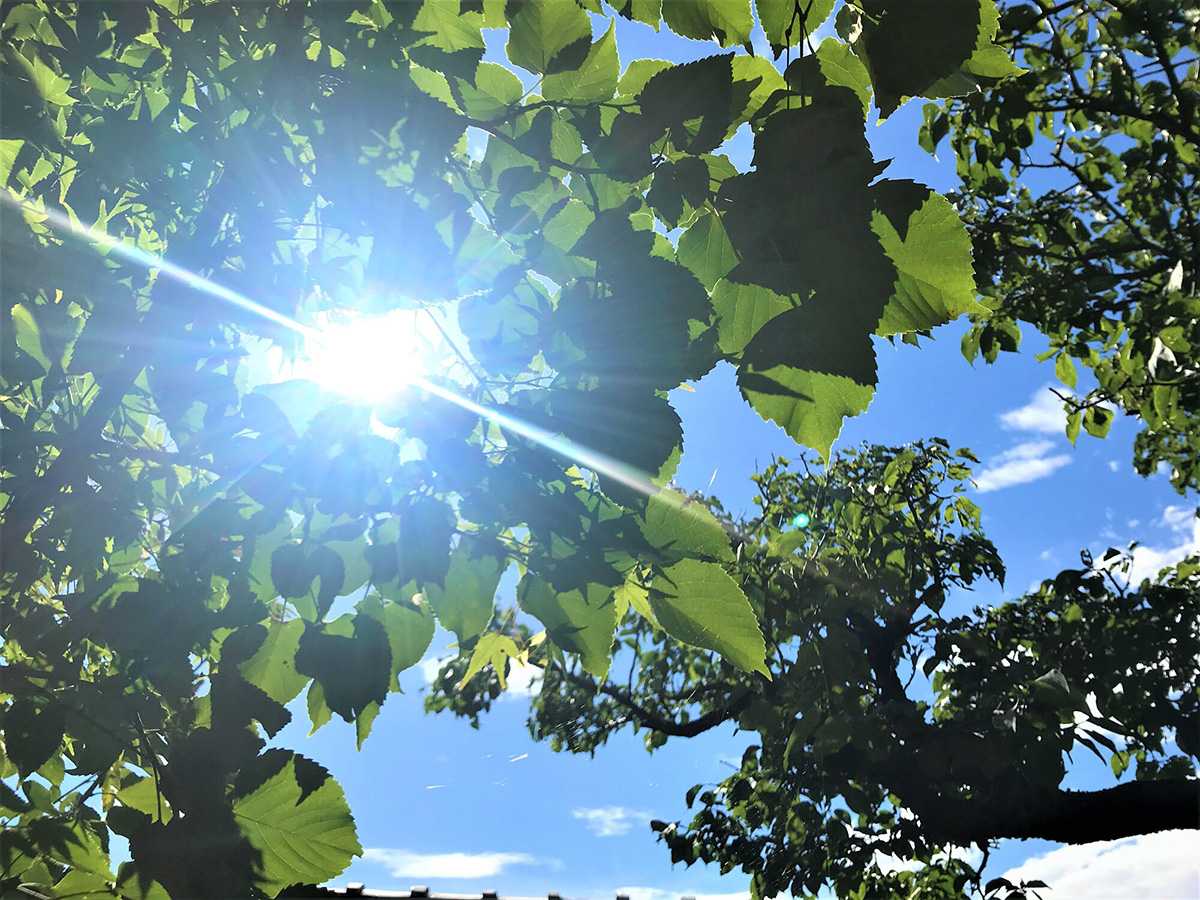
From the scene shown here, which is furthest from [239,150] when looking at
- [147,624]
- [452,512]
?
[147,624]

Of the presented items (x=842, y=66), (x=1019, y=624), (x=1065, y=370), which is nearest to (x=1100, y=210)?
(x=1065, y=370)

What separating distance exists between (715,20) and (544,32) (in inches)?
11.1

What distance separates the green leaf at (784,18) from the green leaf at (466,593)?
97cm

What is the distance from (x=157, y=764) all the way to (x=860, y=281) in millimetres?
1424

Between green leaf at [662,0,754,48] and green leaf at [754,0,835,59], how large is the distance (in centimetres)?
3

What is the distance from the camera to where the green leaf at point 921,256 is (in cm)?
88

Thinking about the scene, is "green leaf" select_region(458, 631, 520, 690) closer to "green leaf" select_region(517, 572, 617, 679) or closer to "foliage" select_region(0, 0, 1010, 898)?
"foliage" select_region(0, 0, 1010, 898)

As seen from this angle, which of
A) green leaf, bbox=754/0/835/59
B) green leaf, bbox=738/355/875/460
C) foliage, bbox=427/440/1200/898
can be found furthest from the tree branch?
green leaf, bbox=754/0/835/59

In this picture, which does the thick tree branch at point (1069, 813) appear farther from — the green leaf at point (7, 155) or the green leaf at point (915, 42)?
the green leaf at point (7, 155)

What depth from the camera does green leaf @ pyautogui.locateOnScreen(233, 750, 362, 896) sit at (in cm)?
118

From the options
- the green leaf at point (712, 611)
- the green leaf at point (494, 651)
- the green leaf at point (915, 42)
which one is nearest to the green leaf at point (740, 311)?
the green leaf at point (915, 42)

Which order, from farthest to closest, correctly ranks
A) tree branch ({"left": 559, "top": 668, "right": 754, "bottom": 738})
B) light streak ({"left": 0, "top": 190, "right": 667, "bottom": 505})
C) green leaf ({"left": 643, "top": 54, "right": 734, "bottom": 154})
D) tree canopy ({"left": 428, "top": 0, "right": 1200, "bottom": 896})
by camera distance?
tree branch ({"left": 559, "top": 668, "right": 754, "bottom": 738}) < tree canopy ({"left": 428, "top": 0, "right": 1200, "bottom": 896}) < light streak ({"left": 0, "top": 190, "right": 667, "bottom": 505}) < green leaf ({"left": 643, "top": 54, "right": 734, "bottom": 154})

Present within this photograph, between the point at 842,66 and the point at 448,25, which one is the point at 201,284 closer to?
the point at 448,25

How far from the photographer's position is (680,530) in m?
1.20
